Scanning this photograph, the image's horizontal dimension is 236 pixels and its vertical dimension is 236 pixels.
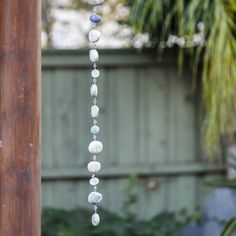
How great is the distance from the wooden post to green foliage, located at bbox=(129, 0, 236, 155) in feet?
6.61

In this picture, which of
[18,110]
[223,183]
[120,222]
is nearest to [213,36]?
[223,183]

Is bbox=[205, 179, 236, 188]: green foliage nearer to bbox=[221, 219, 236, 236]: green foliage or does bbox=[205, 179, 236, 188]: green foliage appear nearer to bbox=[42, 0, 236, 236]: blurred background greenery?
bbox=[221, 219, 236, 236]: green foliage

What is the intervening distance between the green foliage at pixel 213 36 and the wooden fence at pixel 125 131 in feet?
1.56

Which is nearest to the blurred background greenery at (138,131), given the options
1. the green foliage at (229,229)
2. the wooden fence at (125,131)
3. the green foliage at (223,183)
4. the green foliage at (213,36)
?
the wooden fence at (125,131)

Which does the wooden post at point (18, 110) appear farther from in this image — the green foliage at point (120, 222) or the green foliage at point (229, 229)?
the green foliage at point (120, 222)

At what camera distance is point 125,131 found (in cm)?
461

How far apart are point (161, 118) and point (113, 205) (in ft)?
2.21

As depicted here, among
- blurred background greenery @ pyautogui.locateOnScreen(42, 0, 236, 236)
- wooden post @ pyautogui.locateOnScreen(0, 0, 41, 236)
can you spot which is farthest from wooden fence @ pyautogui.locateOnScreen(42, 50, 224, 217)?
wooden post @ pyautogui.locateOnScreen(0, 0, 41, 236)

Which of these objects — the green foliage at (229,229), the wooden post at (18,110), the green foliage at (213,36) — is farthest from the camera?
the green foliage at (213,36)

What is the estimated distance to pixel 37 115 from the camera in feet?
6.52

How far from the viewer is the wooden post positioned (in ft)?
6.38

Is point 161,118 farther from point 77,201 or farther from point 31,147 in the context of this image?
point 31,147

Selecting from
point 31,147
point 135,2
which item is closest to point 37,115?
point 31,147

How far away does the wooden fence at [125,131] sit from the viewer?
4.56 metres
